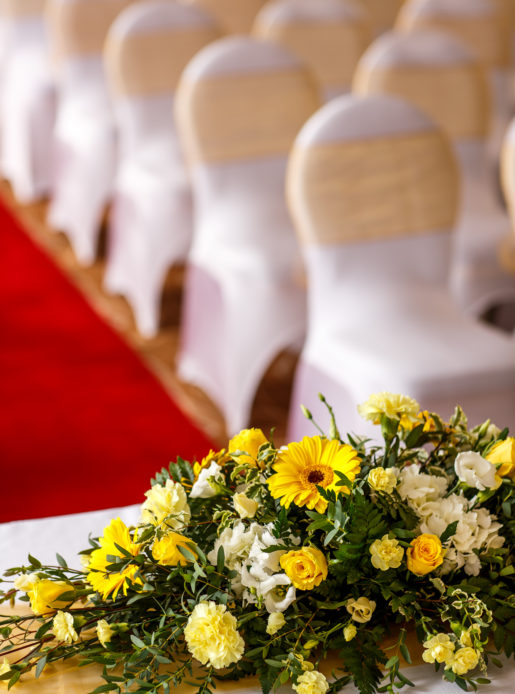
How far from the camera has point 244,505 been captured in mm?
1052

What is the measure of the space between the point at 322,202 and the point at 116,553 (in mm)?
1841

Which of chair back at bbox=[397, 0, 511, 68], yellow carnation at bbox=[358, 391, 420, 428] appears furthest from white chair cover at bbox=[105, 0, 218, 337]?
yellow carnation at bbox=[358, 391, 420, 428]

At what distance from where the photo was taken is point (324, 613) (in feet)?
3.46

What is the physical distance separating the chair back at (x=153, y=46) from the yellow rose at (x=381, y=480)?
123 inches

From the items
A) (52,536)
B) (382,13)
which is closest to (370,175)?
(52,536)

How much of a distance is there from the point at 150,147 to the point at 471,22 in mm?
1721

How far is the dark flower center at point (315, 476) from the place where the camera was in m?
1.04

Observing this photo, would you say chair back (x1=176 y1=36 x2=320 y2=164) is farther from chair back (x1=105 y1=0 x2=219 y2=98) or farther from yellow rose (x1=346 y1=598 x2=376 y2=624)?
yellow rose (x1=346 y1=598 x2=376 y2=624)

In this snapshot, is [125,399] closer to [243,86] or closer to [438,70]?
[243,86]

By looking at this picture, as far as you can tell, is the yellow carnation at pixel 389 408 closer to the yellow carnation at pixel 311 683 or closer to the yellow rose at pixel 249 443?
the yellow rose at pixel 249 443

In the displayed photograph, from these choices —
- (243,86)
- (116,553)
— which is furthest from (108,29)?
(116,553)

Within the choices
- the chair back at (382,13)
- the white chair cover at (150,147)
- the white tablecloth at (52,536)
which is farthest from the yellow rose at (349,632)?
the chair back at (382,13)

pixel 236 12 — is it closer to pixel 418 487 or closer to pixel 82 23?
pixel 82 23

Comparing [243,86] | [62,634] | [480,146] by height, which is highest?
[62,634]
